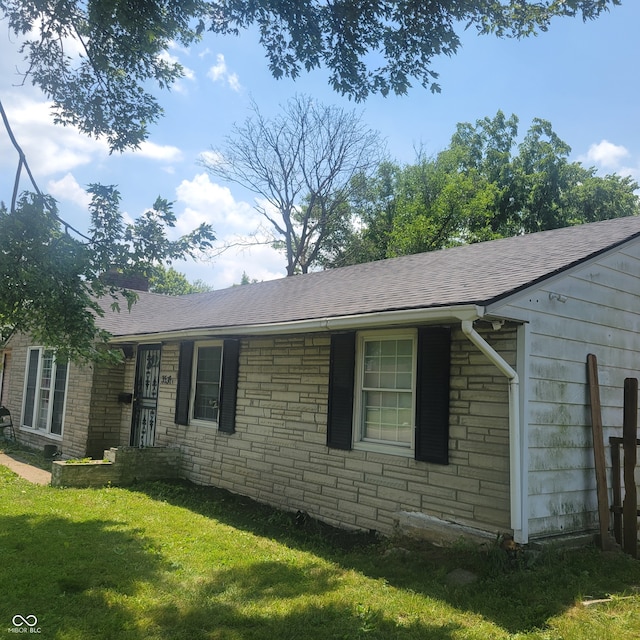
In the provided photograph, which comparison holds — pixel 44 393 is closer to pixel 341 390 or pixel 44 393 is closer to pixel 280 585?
pixel 341 390

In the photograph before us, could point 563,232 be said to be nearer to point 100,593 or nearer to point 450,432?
point 450,432

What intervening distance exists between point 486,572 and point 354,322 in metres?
2.79

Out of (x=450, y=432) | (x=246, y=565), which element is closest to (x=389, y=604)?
(x=246, y=565)

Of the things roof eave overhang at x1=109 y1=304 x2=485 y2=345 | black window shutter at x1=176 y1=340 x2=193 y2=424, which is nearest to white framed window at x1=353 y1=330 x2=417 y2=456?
roof eave overhang at x1=109 y1=304 x2=485 y2=345

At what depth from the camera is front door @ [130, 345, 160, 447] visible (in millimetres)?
11562

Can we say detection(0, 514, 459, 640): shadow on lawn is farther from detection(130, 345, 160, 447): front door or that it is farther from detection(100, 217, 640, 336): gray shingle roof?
detection(130, 345, 160, 447): front door

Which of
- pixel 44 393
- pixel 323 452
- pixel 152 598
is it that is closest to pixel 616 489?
pixel 323 452

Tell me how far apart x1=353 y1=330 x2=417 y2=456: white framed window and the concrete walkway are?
19.3 feet

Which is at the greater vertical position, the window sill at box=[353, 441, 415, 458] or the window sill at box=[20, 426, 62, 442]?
the window sill at box=[353, 441, 415, 458]

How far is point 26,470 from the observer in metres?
10.8

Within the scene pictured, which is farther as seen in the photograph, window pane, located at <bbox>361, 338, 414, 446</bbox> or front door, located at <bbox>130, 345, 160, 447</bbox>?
front door, located at <bbox>130, 345, 160, 447</bbox>

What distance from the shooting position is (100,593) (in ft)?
15.2

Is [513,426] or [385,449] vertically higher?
[513,426]

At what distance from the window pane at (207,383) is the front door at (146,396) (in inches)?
62.8
